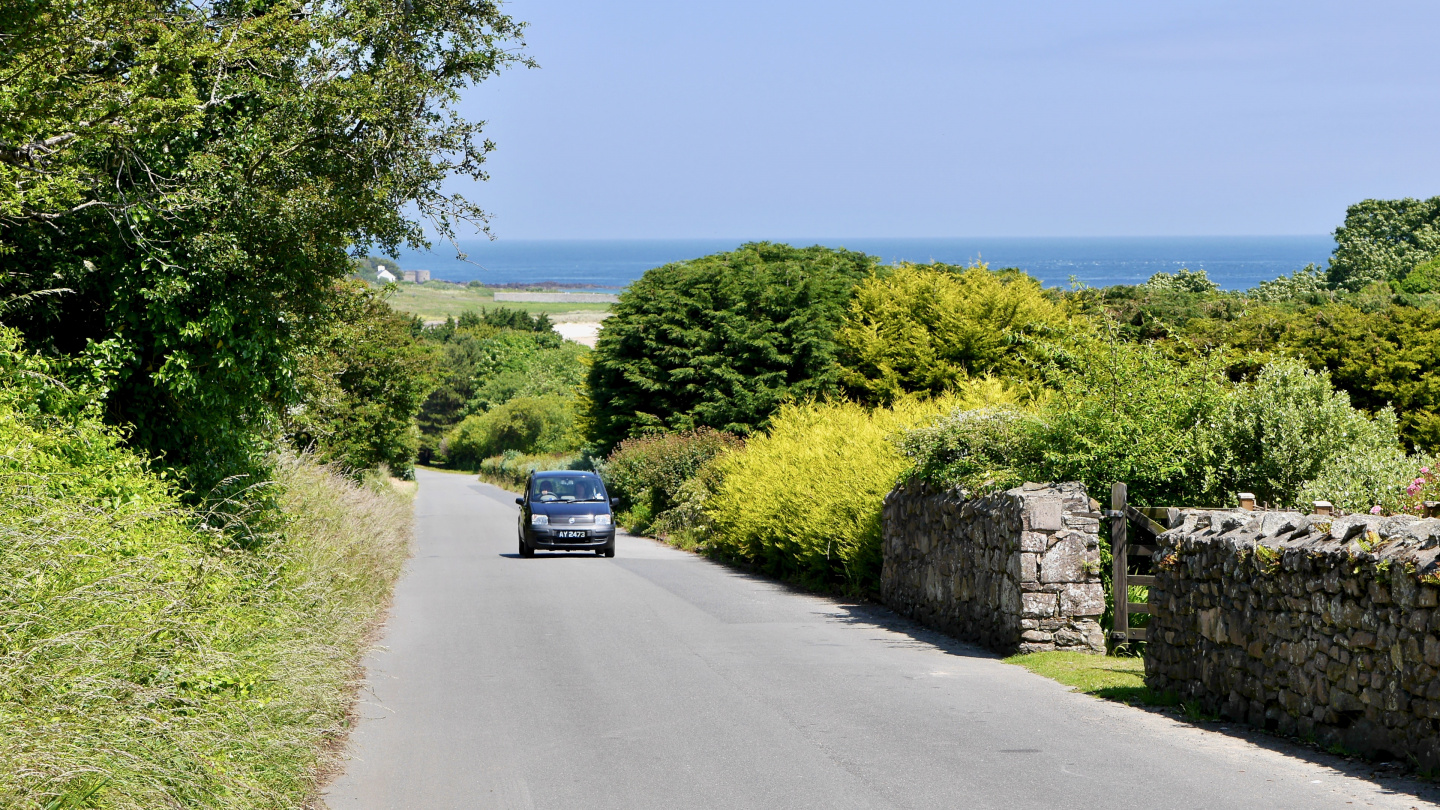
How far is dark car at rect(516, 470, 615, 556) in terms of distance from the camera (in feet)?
80.0

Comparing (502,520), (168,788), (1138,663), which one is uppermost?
(168,788)

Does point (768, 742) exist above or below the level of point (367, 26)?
below

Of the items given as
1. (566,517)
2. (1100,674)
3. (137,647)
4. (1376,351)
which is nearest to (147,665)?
(137,647)

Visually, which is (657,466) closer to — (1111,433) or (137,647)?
(1111,433)

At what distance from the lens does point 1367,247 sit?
47562 mm

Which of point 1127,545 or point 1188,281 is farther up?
point 1188,281

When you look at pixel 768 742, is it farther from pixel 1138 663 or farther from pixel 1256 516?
pixel 1138 663

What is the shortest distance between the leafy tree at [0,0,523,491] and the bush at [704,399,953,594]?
729 cm

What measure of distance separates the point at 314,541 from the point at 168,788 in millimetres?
7592

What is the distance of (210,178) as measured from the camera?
1104cm

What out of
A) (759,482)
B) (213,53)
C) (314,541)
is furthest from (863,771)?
(759,482)

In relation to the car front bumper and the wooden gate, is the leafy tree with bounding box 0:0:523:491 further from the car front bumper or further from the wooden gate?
the car front bumper

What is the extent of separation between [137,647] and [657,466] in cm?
2606

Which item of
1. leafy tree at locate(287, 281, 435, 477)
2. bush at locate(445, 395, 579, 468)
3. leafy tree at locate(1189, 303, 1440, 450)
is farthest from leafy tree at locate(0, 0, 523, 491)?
bush at locate(445, 395, 579, 468)
